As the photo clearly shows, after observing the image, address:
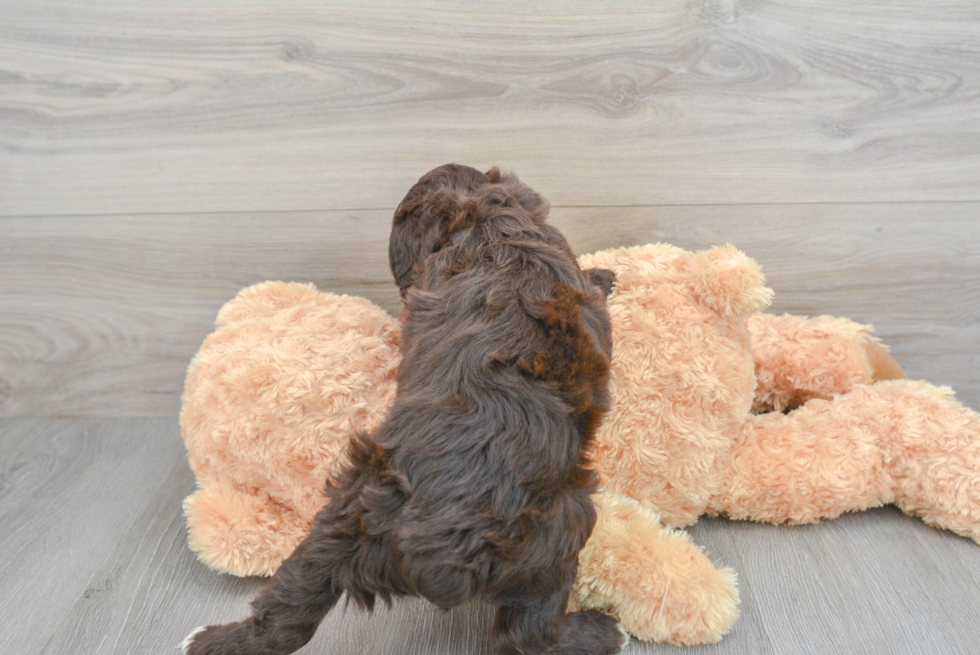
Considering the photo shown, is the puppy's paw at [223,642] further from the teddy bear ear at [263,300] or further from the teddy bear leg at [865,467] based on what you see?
the teddy bear leg at [865,467]

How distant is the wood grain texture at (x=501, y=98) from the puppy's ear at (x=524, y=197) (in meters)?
0.29

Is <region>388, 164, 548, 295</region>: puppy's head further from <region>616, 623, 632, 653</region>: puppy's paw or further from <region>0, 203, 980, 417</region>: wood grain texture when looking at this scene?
<region>616, 623, 632, 653</region>: puppy's paw

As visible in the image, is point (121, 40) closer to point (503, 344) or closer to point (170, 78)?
point (170, 78)

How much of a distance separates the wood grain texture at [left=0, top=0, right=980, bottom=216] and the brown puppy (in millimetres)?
502

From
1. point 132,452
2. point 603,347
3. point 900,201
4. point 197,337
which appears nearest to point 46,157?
point 197,337

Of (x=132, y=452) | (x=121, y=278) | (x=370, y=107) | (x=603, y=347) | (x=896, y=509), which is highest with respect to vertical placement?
(x=370, y=107)

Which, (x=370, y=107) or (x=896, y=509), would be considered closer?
(x=896, y=509)

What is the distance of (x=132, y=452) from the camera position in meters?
1.44

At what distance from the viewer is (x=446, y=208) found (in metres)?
0.98

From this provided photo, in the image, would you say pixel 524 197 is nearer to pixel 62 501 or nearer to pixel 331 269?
pixel 331 269

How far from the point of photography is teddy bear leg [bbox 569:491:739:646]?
917 millimetres

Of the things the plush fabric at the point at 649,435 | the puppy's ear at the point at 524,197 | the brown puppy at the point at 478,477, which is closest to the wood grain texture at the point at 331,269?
the plush fabric at the point at 649,435

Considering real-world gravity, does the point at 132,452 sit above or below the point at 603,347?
below

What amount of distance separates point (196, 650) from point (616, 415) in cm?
63
